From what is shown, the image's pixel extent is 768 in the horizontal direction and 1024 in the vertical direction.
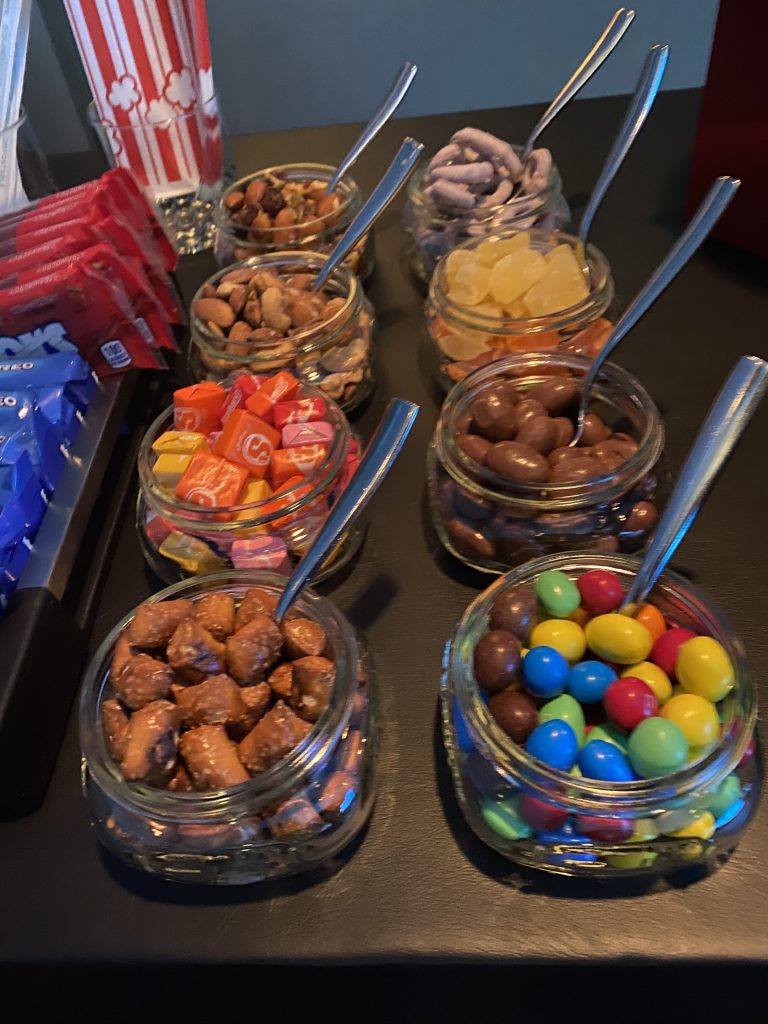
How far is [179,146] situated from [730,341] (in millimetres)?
819

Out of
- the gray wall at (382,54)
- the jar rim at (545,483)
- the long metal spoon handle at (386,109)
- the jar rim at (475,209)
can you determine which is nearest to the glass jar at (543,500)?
the jar rim at (545,483)

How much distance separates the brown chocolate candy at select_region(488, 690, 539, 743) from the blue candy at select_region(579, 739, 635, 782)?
0.13ft

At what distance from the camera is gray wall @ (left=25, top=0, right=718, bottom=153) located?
6.30 ft

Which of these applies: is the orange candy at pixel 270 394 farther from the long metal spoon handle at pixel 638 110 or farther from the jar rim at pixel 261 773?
the long metal spoon handle at pixel 638 110

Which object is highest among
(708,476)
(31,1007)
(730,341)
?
(708,476)

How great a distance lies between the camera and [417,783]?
0.61 m

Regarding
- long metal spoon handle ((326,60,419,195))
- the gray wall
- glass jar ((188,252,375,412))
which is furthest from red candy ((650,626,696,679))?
the gray wall

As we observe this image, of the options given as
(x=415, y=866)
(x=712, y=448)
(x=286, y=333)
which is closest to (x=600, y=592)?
(x=712, y=448)

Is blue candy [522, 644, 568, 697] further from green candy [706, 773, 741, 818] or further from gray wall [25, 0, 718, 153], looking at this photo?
gray wall [25, 0, 718, 153]

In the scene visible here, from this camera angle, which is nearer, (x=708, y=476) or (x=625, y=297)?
(x=708, y=476)

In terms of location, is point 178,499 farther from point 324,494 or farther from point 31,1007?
point 31,1007

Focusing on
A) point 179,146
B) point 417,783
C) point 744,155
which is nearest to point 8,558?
point 417,783

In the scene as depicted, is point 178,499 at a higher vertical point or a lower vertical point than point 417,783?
higher

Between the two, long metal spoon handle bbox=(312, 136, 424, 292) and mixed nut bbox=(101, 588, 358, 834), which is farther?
long metal spoon handle bbox=(312, 136, 424, 292)
